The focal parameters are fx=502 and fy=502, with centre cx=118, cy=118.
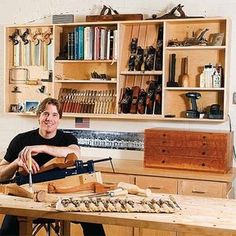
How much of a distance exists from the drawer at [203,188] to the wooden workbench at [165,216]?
1.11m

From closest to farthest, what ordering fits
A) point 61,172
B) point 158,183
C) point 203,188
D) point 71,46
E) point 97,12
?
point 61,172
point 203,188
point 158,183
point 71,46
point 97,12

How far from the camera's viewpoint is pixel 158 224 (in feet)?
7.70

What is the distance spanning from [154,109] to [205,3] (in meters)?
1.05

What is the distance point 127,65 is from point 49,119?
126 centimetres

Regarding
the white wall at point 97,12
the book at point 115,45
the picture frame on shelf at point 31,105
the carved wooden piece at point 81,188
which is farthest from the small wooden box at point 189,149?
the carved wooden piece at point 81,188

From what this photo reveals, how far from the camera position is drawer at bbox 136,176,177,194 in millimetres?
4008

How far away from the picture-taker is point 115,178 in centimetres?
420

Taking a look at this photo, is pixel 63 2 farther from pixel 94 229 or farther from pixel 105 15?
pixel 94 229

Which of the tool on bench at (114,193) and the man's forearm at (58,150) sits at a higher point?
the man's forearm at (58,150)

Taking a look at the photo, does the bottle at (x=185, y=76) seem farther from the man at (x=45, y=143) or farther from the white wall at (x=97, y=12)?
the man at (x=45, y=143)

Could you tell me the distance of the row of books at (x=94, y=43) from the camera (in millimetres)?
4523

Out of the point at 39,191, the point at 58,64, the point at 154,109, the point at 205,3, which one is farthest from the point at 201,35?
the point at 39,191

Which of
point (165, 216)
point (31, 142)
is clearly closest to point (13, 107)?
point (31, 142)

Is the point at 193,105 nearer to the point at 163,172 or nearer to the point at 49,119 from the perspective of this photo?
the point at 163,172
